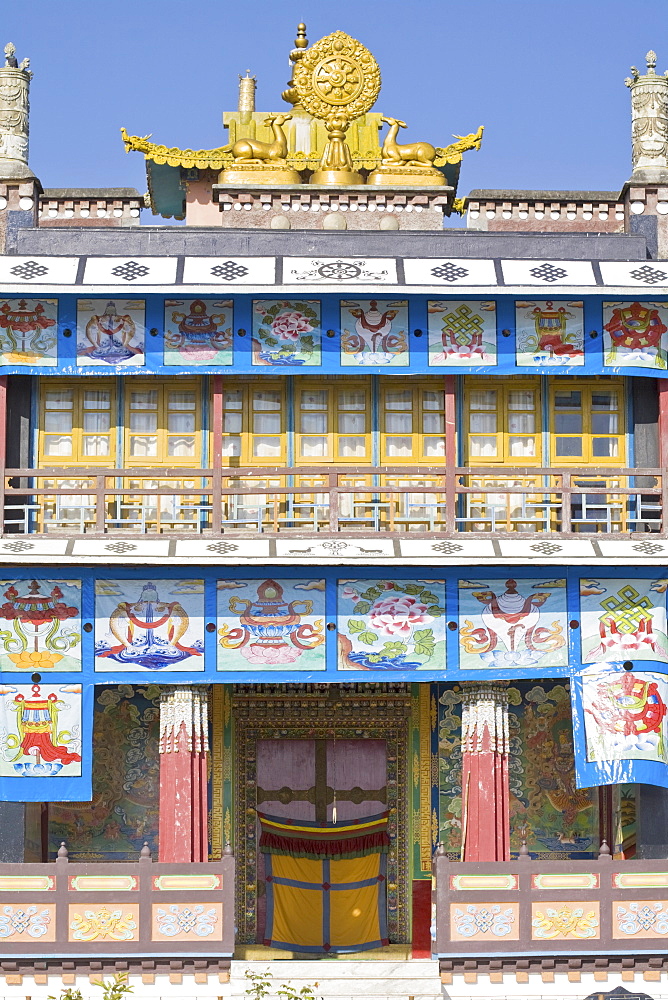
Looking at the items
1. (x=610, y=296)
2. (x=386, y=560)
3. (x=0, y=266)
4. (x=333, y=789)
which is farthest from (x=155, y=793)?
(x=610, y=296)

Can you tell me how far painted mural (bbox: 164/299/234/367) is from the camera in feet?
84.7

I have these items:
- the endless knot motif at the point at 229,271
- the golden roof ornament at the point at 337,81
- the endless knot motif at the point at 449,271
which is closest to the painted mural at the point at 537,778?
the endless knot motif at the point at 449,271

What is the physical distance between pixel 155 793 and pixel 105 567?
3.74 metres

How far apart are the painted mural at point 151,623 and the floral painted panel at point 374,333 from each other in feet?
11.9

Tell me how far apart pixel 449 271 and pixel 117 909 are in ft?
29.9

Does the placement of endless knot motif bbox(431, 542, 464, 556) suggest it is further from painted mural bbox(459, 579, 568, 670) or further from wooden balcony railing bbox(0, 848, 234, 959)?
wooden balcony railing bbox(0, 848, 234, 959)

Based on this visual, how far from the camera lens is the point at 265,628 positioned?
2538cm

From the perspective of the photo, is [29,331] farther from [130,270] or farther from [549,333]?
[549,333]

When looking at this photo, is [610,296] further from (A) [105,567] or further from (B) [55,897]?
(B) [55,897]

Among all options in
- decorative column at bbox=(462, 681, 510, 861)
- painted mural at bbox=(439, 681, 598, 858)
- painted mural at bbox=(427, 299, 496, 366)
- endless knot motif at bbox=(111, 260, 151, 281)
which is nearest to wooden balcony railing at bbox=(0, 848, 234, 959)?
decorative column at bbox=(462, 681, 510, 861)

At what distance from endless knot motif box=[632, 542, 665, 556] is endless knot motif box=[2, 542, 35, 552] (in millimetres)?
7680

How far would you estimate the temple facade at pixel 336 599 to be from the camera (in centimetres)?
2405

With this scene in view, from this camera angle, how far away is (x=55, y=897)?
2378 cm

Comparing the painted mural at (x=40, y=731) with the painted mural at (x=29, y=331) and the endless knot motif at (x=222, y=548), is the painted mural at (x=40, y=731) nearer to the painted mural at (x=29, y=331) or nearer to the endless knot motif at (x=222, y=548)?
the endless knot motif at (x=222, y=548)
